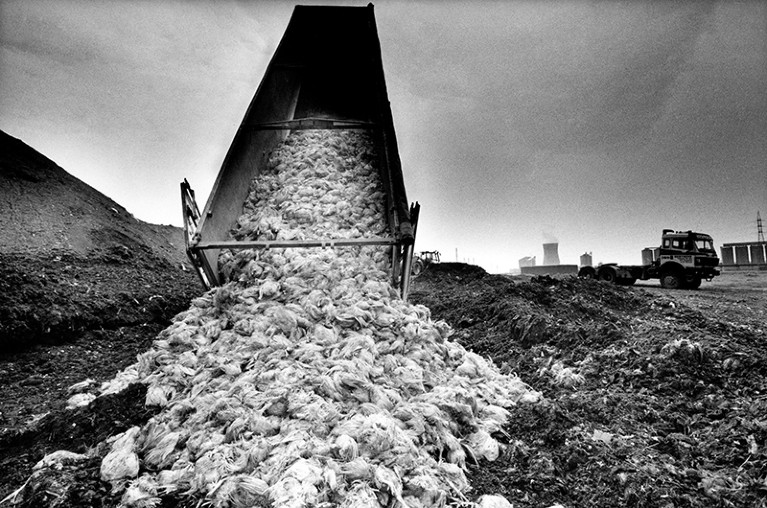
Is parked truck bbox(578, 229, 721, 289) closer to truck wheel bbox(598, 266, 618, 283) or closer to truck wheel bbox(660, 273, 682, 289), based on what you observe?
truck wheel bbox(660, 273, 682, 289)

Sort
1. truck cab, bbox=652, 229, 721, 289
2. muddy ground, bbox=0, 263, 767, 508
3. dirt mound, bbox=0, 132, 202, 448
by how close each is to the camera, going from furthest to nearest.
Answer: truck cab, bbox=652, 229, 721, 289 → dirt mound, bbox=0, 132, 202, 448 → muddy ground, bbox=0, 263, 767, 508

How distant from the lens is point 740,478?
80.7 inches

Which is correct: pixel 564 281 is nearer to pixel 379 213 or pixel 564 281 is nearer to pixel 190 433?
pixel 379 213

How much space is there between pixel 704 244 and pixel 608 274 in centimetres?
243

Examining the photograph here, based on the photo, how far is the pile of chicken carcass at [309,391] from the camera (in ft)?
6.22

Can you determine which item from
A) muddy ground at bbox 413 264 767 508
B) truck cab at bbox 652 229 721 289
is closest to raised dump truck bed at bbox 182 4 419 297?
muddy ground at bbox 413 264 767 508

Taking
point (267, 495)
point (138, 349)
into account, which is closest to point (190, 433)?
point (267, 495)

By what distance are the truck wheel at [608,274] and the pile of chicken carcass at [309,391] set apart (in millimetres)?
10117

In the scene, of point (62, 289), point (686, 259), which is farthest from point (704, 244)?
point (62, 289)

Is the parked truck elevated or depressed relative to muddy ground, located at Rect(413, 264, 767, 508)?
elevated

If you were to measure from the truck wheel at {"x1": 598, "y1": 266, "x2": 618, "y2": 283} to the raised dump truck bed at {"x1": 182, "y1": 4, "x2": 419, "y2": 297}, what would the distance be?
31.5 ft

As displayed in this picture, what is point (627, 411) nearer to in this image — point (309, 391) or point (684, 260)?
point (309, 391)

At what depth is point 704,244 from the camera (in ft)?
35.7

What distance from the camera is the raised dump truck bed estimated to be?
3.61 meters
